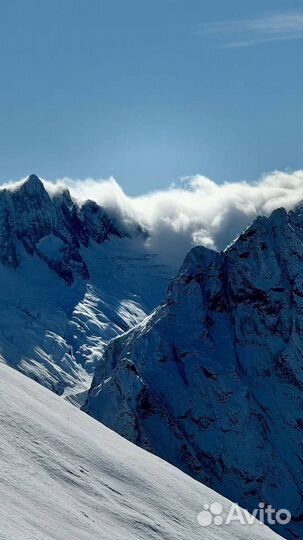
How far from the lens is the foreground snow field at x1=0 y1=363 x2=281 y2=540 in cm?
5294

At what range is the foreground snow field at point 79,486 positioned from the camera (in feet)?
174

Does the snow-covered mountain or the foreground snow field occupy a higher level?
the snow-covered mountain

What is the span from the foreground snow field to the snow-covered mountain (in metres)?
66.6

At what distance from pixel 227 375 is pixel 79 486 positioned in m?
96.2

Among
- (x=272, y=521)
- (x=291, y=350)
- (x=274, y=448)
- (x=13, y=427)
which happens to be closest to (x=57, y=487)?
(x=13, y=427)

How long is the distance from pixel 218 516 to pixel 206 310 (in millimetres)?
98753

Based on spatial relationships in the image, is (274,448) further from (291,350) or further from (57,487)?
(57,487)
